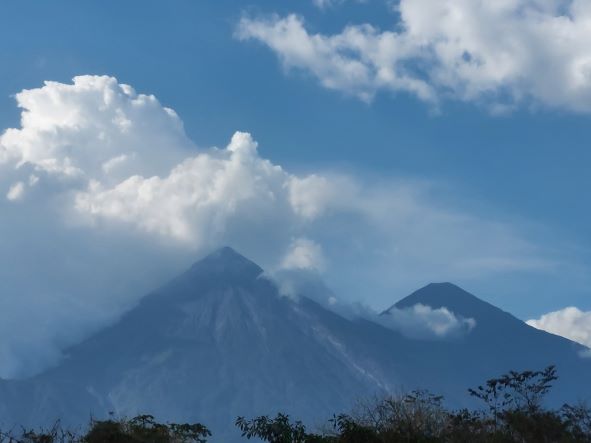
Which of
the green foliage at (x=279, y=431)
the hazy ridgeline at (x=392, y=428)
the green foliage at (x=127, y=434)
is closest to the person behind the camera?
the green foliage at (x=127, y=434)

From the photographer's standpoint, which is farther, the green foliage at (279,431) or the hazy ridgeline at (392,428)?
the green foliage at (279,431)

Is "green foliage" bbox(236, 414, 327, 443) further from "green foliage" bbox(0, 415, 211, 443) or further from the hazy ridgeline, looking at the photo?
"green foliage" bbox(0, 415, 211, 443)

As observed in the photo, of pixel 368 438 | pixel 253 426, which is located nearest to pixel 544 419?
pixel 368 438

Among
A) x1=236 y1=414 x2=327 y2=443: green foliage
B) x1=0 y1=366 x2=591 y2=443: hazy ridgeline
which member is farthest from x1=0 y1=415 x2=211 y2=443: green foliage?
x1=236 y1=414 x2=327 y2=443: green foliage

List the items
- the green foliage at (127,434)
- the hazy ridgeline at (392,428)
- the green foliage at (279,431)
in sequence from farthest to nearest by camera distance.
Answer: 1. the green foliage at (279,431)
2. the hazy ridgeline at (392,428)
3. the green foliage at (127,434)

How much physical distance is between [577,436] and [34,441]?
955 inches

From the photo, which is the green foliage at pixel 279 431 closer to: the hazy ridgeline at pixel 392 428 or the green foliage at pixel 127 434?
the hazy ridgeline at pixel 392 428

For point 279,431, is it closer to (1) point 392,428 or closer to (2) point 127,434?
(1) point 392,428

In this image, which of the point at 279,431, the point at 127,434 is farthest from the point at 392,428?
the point at 127,434

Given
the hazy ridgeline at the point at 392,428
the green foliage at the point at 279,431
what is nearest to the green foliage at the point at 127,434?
the hazy ridgeline at the point at 392,428

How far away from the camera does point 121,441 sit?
3528 cm

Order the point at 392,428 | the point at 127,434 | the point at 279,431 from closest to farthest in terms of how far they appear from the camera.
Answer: the point at 127,434 < the point at 279,431 < the point at 392,428

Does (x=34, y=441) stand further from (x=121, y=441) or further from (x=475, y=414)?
(x=475, y=414)

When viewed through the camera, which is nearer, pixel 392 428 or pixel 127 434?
pixel 127 434
